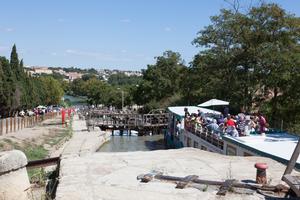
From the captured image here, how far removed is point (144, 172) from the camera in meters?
11.5

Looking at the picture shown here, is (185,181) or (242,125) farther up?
(242,125)

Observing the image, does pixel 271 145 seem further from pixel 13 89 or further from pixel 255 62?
pixel 13 89

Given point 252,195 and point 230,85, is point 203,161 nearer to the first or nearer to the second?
point 252,195

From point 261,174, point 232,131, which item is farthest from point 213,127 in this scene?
point 261,174

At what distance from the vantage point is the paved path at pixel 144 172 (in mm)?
9328

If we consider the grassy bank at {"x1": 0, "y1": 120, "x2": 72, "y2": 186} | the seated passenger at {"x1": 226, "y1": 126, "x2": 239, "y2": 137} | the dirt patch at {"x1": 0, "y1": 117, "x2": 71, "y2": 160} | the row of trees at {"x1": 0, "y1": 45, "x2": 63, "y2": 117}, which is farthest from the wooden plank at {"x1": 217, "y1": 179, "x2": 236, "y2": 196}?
the row of trees at {"x1": 0, "y1": 45, "x2": 63, "y2": 117}

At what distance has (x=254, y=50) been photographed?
38.8m

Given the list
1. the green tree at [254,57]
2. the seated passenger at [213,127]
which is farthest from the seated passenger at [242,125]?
the green tree at [254,57]

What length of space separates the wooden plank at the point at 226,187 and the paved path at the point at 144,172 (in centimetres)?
14

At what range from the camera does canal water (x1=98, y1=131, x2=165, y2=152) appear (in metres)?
50.3

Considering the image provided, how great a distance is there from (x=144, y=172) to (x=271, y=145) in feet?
27.1

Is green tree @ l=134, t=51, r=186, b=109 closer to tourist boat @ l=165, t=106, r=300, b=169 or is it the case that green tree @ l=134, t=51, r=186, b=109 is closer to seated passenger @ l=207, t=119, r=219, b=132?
tourist boat @ l=165, t=106, r=300, b=169

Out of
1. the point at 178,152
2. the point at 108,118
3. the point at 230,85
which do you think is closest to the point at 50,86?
the point at 108,118

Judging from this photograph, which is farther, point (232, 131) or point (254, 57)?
point (254, 57)
